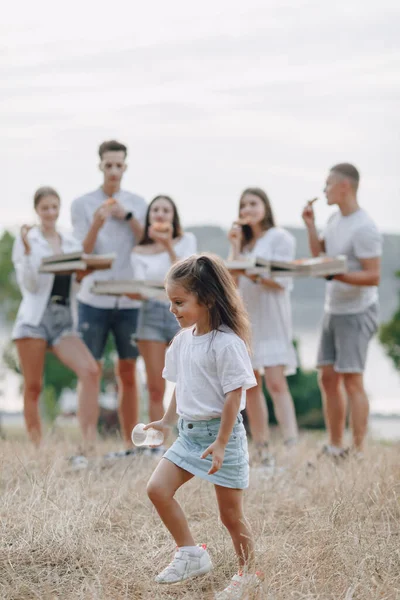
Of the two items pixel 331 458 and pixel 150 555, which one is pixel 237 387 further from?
pixel 331 458

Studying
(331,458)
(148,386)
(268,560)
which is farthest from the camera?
(148,386)

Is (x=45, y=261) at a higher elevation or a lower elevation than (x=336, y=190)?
lower

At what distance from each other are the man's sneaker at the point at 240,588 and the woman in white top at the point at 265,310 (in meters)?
3.28

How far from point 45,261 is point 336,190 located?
2.12 meters

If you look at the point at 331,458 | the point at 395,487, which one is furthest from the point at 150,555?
the point at 331,458

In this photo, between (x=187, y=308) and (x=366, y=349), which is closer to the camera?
(x=187, y=308)

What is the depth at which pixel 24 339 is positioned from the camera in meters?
7.41

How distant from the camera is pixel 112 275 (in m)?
7.65

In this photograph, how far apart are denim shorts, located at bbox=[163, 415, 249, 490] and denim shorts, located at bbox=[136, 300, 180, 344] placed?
3.12 metres

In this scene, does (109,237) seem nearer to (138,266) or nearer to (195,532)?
(138,266)

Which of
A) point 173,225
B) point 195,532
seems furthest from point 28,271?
point 195,532

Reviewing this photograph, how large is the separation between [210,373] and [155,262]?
10.9ft

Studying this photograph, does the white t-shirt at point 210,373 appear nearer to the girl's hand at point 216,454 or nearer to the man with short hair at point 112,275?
the girl's hand at point 216,454

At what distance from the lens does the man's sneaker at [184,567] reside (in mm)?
4164
